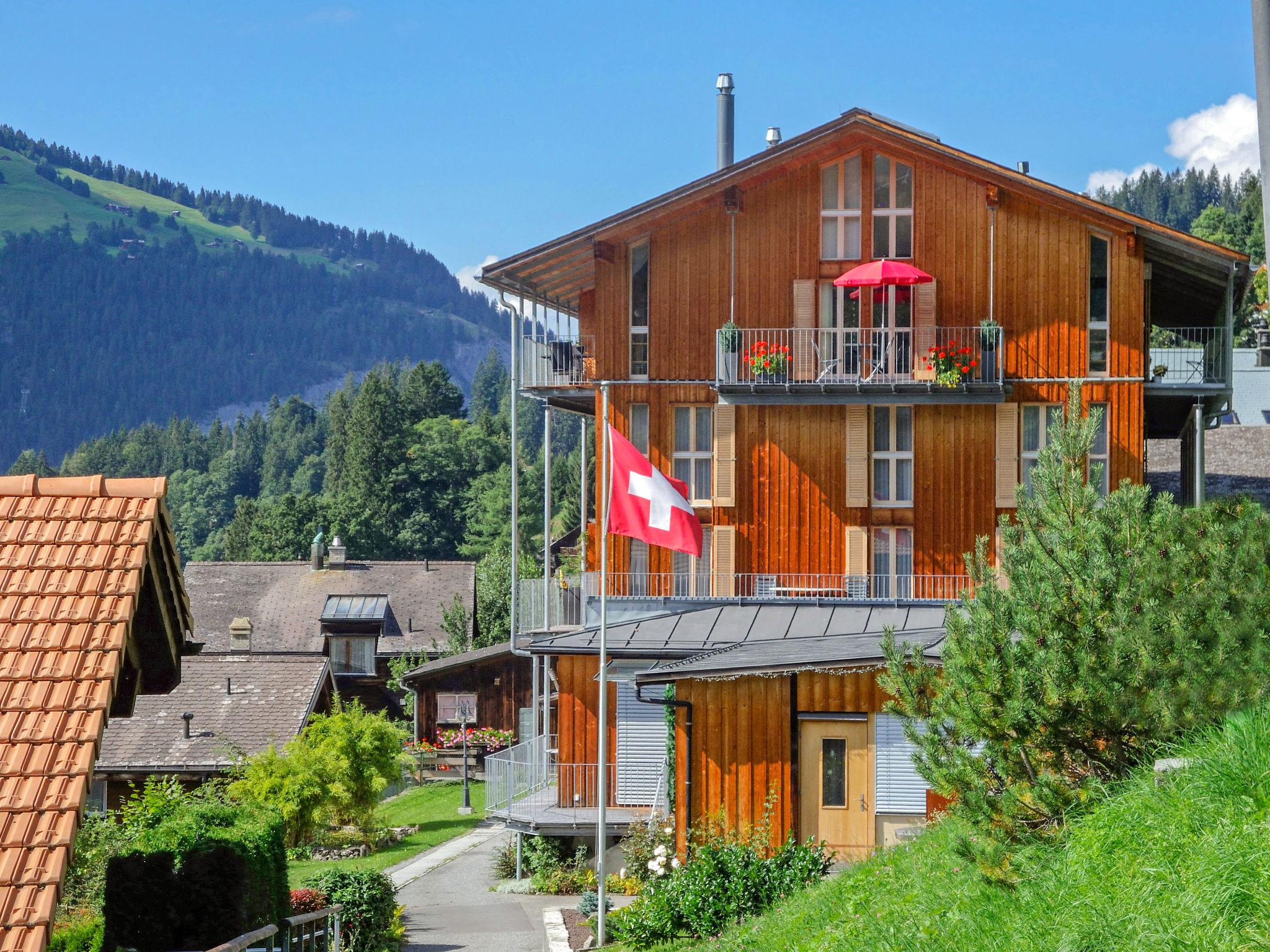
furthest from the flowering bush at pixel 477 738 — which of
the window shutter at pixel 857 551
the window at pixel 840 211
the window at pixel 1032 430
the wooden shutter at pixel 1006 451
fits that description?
the window at pixel 1032 430

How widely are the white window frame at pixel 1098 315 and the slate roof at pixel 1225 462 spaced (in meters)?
9.73

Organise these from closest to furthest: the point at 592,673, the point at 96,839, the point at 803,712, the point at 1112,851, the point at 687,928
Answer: the point at 1112,851, the point at 687,928, the point at 803,712, the point at 96,839, the point at 592,673

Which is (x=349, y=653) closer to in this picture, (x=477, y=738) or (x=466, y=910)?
(x=477, y=738)

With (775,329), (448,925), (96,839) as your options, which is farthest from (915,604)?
(96,839)

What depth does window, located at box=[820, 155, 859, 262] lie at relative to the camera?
29.8 meters

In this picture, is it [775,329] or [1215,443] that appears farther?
[1215,443]

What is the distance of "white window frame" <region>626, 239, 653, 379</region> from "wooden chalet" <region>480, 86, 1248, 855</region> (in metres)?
0.06

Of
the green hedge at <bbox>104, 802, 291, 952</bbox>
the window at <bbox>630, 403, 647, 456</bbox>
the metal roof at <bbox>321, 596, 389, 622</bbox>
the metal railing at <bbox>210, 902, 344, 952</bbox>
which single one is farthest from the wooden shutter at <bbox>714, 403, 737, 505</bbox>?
the metal roof at <bbox>321, 596, 389, 622</bbox>

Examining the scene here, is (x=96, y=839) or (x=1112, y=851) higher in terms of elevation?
(x=1112, y=851)

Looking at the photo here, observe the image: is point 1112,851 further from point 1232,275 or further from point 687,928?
point 1232,275

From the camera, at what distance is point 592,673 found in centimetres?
2811

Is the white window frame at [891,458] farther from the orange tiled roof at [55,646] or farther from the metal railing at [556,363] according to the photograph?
the orange tiled roof at [55,646]

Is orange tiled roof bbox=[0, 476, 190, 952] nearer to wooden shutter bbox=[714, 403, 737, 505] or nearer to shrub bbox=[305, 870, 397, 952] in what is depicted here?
shrub bbox=[305, 870, 397, 952]

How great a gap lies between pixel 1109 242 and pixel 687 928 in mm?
16826
